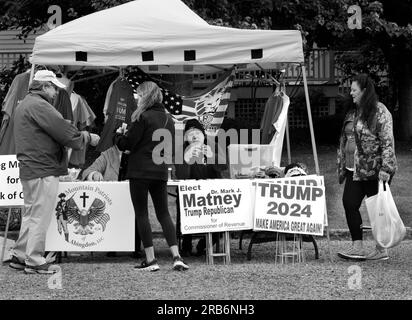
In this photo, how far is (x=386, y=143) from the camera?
895cm

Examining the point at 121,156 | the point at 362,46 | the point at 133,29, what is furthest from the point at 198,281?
the point at 362,46

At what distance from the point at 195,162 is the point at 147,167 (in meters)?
1.26

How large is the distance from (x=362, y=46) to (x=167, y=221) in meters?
Answer: 12.9

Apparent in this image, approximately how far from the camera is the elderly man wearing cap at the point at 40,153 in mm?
8234

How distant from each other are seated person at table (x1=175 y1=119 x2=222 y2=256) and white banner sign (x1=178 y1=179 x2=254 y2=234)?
535mm

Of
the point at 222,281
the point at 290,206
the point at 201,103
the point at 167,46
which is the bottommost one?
the point at 222,281

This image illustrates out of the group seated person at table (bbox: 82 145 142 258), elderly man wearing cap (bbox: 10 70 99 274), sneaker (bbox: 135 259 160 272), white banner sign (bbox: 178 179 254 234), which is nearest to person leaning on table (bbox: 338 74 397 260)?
white banner sign (bbox: 178 179 254 234)

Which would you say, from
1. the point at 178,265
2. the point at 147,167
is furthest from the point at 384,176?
the point at 147,167

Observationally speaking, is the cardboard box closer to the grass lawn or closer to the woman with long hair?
the grass lawn

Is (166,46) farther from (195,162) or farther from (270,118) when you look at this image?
(270,118)

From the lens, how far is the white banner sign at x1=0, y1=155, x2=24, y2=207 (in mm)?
8988

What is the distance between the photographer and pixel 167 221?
8.49m

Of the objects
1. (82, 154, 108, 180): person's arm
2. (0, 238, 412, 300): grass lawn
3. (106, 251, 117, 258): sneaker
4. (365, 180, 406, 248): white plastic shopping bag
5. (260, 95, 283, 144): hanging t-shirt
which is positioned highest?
(260, 95, 283, 144): hanging t-shirt

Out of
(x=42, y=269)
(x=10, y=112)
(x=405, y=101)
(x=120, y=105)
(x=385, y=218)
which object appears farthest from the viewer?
(x=405, y=101)
